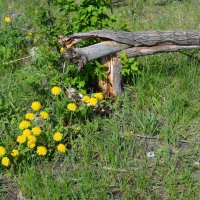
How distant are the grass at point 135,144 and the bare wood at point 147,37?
33 centimetres

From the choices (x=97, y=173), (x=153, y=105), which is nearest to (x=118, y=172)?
(x=97, y=173)

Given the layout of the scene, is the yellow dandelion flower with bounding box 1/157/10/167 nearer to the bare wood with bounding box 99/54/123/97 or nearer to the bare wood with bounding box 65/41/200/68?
the bare wood with bounding box 65/41/200/68

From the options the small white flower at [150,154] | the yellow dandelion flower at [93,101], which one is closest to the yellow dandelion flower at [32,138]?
the yellow dandelion flower at [93,101]

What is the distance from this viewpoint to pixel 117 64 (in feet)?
14.4

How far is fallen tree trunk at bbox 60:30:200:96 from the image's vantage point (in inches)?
167

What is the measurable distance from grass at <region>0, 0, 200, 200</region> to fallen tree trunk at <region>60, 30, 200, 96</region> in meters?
0.24


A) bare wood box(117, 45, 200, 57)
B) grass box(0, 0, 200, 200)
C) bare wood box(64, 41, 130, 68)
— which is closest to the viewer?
grass box(0, 0, 200, 200)

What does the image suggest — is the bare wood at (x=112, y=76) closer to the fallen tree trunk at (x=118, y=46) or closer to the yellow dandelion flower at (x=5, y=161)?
the fallen tree trunk at (x=118, y=46)

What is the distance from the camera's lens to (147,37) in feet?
14.3

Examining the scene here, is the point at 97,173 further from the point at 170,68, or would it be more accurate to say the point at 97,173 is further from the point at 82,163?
the point at 170,68

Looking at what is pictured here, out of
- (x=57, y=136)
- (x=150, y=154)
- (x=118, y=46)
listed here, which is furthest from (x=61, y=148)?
(x=118, y=46)

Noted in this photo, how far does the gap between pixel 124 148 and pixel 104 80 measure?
101 centimetres

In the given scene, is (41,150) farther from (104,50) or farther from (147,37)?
(147,37)

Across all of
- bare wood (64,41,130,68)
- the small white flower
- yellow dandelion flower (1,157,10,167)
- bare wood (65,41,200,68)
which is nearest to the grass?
the small white flower
